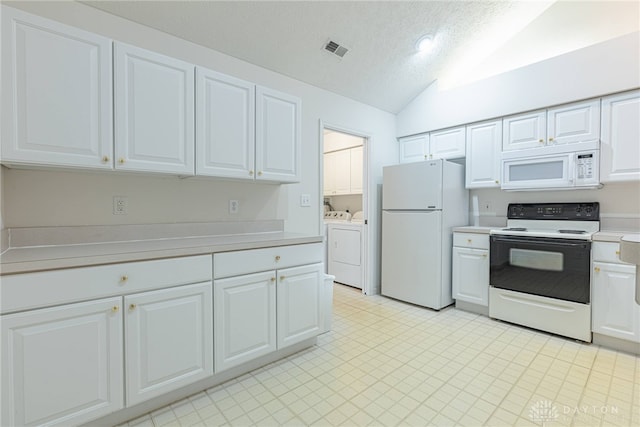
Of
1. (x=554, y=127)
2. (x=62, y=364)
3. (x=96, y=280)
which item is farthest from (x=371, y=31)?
(x=62, y=364)

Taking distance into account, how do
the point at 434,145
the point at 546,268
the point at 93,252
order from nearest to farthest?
the point at 93,252 → the point at 546,268 → the point at 434,145

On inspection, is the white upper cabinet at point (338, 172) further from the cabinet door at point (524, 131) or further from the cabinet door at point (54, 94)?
the cabinet door at point (54, 94)

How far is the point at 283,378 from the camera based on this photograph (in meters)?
1.99

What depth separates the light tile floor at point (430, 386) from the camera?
1.61 metres

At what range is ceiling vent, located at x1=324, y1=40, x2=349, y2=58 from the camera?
2.69m

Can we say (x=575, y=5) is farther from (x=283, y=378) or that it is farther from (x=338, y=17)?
(x=283, y=378)

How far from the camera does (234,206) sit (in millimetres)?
2543

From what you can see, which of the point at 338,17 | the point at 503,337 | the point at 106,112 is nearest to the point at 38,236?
the point at 106,112

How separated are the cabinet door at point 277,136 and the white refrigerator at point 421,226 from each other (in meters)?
1.50

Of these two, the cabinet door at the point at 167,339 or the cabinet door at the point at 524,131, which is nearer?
the cabinet door at the point at 167,339

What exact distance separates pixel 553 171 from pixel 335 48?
2291mm

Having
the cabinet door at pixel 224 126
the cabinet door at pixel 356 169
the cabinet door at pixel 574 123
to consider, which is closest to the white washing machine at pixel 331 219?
the cabinet door at pixel 356 169

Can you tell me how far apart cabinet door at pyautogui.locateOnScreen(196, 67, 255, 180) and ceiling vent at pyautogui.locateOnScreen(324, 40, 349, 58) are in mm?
928

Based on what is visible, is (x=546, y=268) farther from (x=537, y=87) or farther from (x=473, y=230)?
(x=537, y=87)
